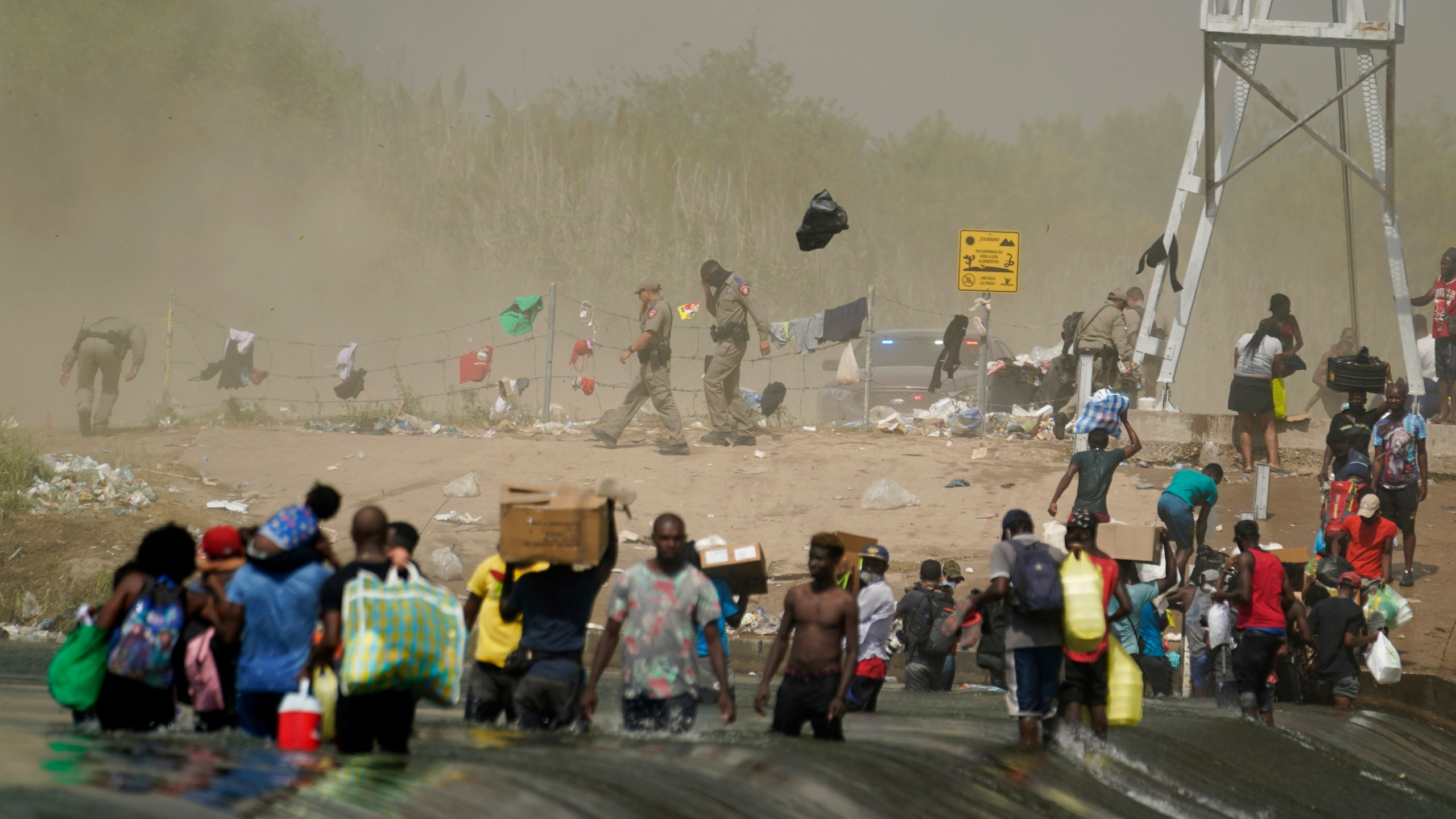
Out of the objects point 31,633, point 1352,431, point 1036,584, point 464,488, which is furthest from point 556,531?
point 464,488

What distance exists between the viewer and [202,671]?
533 centimetres

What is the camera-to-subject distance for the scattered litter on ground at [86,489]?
41.6 ft

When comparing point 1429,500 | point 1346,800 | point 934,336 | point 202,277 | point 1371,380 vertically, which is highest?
point 202,277

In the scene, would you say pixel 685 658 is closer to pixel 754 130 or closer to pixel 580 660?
pixel 580 660

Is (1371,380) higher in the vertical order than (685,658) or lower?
higher

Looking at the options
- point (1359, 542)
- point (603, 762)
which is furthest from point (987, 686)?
point (603, 762)

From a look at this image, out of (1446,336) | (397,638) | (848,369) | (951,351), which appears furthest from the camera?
(848,369)

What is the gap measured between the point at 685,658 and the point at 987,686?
4671 millimetres

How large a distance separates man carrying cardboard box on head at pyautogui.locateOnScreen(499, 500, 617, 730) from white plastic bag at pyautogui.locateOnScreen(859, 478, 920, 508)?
782 cm

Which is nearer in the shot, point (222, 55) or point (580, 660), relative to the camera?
point (580, 660)

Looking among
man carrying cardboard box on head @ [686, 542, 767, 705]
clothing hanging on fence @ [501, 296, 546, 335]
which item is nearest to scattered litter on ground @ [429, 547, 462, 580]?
man carrying cardboard box on head @ [686, 542, 767, 705]

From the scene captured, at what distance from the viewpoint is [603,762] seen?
5195 mm

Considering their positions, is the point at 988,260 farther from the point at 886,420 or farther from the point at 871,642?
the point at 871,642

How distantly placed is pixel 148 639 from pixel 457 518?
7836mm
